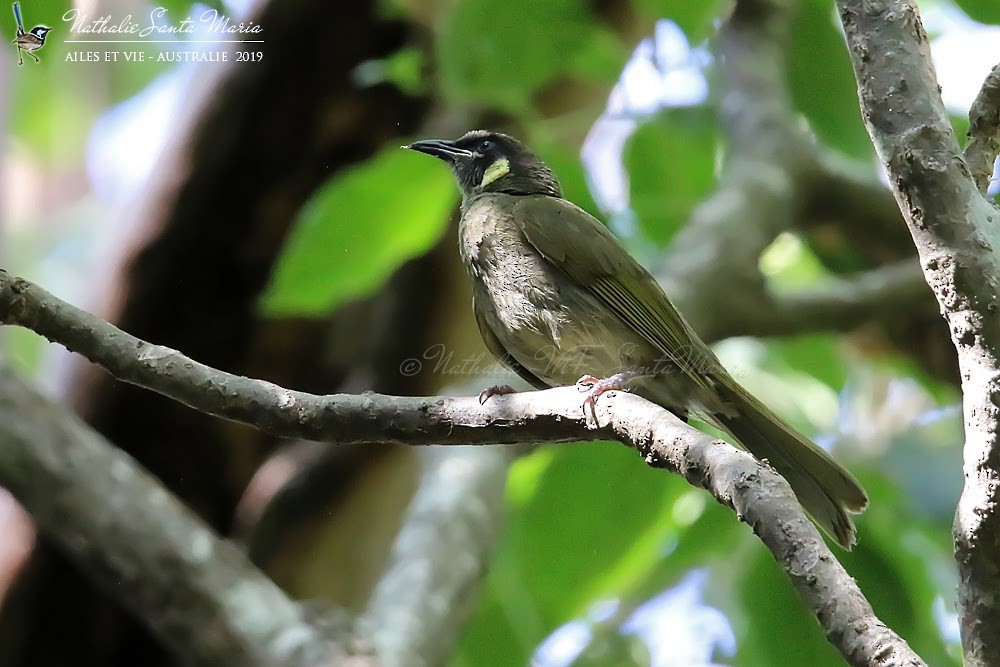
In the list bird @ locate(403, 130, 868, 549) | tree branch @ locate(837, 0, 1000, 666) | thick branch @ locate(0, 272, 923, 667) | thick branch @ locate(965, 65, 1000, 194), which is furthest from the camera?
bird @ locate(403, 130, 868, 549)

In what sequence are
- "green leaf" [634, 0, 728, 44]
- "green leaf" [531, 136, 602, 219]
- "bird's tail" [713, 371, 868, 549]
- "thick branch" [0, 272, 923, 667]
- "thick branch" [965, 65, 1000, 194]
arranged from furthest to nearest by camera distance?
"green leaf" [531, 136, 602, 219] < "green leaf" [634, 0, 728, 44] < "bird's tail" [713, 371, 868, 549] < "thick branch" [965, 65, 1000, 194] < "thick branch" [0, 272, 923, 667]

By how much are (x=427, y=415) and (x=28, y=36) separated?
1.57m

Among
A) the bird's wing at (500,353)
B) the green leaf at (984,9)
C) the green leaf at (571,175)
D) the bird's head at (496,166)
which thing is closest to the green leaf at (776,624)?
the bird's wing at (500,353)

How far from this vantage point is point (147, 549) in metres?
3.03

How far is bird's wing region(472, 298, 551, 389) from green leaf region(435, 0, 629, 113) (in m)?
0.70

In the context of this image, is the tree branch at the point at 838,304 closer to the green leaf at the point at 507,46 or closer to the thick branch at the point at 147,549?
the green leaf at the point at 507,46

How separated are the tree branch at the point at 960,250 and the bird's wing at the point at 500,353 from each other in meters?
1.57

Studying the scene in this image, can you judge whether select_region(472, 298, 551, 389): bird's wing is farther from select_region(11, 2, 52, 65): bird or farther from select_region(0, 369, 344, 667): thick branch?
select_region(11, 2, 52, 65): bird

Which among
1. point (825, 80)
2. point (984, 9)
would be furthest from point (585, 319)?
point (825, 80)

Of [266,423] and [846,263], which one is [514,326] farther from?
[846,263]

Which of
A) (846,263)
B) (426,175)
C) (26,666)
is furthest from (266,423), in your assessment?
(846,263)

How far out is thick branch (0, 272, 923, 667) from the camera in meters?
1.60

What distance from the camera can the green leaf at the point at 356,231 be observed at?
Answer: 3.01 meters

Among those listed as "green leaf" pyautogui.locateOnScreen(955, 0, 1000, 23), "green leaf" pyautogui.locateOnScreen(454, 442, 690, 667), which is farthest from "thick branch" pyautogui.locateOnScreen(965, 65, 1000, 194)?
"green leaf" pyautogui.locateOnScreen(454, 442, 690, 667)
